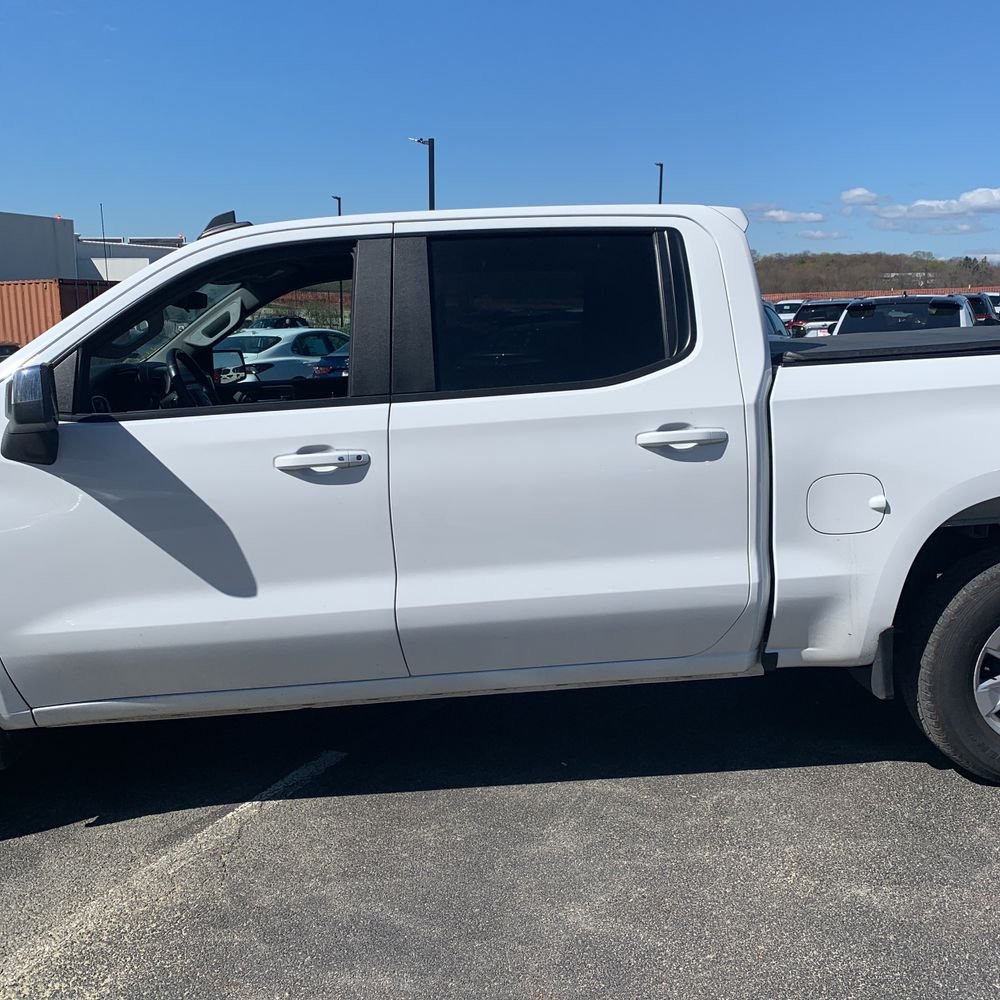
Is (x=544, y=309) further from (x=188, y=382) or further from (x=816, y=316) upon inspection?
(x=816, y=316)

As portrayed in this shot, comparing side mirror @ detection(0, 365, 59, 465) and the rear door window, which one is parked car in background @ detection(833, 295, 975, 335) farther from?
side mirror @ detection(0, 365, 59, 465)

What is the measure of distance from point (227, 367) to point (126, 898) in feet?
7.96

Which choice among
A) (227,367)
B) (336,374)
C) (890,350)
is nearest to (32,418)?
(336,374)

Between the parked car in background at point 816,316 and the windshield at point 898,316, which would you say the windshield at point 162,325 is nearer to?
the windshield at point 898,316

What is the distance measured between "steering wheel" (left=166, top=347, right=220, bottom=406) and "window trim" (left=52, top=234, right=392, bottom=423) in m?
0.41

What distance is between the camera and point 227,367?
4785 millimetres

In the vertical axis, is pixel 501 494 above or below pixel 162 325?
below

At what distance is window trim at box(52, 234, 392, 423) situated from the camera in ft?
10.9

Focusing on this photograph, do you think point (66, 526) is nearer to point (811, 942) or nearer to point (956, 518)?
point (811, 942)

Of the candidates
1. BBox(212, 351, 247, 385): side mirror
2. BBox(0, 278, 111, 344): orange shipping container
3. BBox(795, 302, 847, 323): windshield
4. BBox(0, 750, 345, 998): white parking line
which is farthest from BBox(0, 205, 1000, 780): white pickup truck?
BBox(0, 278, 111, 344): orange shipping container

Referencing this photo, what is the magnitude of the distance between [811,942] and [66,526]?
8.31 feet

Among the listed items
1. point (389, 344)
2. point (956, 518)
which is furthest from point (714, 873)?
point (389, 344)

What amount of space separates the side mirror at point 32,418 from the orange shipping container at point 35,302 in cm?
2753

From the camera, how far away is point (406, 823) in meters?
3.63
